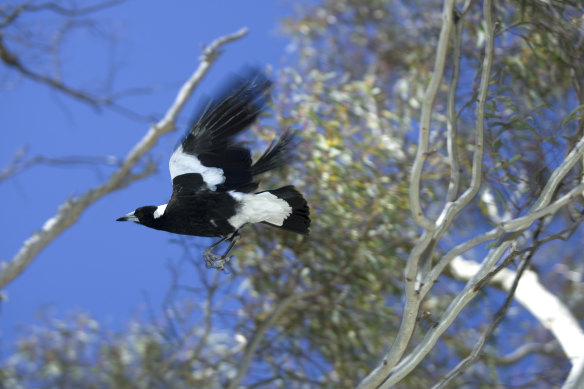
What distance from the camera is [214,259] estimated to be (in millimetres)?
3443

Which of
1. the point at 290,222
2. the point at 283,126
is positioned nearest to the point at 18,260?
the point at 283,126

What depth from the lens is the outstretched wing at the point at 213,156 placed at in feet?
10.4

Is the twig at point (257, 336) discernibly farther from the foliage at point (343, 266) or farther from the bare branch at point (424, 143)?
the bare branch at point (424, 143)

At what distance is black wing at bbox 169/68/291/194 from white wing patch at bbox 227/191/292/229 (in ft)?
0.17

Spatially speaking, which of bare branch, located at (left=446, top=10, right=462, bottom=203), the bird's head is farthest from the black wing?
bare branch, located at (left=446, top=10, right=462, bottom=203)

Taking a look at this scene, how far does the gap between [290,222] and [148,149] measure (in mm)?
2168

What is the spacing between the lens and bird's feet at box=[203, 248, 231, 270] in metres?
3.31

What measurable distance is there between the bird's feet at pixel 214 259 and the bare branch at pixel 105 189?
1.78 m

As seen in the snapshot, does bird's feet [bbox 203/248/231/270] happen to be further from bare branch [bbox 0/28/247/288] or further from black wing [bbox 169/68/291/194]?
bare branch [bbox 0/28/247/288]

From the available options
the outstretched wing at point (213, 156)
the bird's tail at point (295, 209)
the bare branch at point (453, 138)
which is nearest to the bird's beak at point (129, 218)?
the outstretched wing at point (213, 156)

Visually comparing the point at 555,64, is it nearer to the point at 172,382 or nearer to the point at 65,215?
the point at 172,382

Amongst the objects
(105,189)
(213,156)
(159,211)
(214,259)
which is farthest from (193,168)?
(105,189)

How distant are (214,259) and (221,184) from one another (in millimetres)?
358

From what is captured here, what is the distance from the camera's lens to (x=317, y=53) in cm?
700
